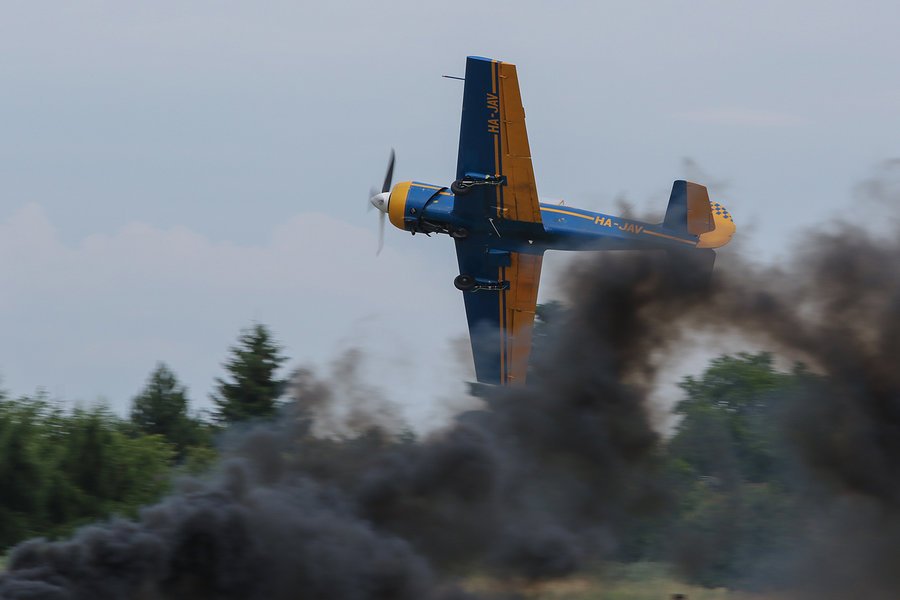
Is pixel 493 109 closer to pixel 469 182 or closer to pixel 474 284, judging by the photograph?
pixel 469 182

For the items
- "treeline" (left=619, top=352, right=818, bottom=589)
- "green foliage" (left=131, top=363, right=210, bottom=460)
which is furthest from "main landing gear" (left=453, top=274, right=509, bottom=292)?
"green foliage" (left=131, top=363, right=210, bottom=460)

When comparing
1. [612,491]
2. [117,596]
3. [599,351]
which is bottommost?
[117,596]

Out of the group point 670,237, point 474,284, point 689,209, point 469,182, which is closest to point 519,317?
point 474,284

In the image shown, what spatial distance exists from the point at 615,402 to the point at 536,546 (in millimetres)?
5271

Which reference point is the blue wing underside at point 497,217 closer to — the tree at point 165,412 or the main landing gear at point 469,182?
the main landing gear at point 469,182

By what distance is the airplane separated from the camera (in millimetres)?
30125

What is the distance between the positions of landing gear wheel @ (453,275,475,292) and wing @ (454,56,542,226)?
2146mm

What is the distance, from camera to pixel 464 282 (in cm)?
3312

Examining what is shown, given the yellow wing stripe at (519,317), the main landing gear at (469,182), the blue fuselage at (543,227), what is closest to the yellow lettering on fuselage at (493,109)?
the main landing gear at (469,182)

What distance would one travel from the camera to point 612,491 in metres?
34.9

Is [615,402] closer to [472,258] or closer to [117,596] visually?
[472,258]

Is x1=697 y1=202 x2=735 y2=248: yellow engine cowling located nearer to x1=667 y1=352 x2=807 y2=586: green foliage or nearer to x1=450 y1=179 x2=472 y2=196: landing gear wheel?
x1=667 y1=352 x2=807 y2=586: green foliage

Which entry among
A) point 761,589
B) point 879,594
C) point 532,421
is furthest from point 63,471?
point 879,594

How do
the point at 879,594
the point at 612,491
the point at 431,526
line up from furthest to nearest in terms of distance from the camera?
the point at 612,491 → the point at 879,594 → the point at 431,526
